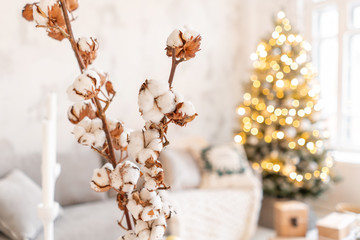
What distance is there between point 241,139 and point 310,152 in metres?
0.69

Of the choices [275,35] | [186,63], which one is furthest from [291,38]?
[186,63]

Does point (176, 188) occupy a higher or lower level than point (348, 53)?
lower

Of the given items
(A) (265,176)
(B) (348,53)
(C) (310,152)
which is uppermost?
(B) (348,53)

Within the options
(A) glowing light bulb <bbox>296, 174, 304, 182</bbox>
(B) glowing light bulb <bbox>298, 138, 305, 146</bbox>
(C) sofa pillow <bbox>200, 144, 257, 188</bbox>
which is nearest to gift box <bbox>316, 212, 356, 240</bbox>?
(C) sofa pillow <bbox>200, 144, 257, 188</bbox>

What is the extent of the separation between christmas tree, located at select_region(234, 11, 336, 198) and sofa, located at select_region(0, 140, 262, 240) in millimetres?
383

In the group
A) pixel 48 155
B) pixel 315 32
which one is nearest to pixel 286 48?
pixel 315 32

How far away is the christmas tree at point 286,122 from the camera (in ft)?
11.2

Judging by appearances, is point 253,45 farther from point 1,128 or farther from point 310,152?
point 1,128

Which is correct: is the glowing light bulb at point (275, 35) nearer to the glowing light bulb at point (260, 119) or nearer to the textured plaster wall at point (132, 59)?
the textured plaster wall at point (132, 59)

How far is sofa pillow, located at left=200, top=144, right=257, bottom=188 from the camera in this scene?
3158mm

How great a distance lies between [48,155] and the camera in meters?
0.78

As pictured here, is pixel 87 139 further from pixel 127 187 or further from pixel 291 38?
pixel 291 38

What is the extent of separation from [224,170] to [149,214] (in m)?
2.73

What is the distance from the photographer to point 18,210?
2104mm
